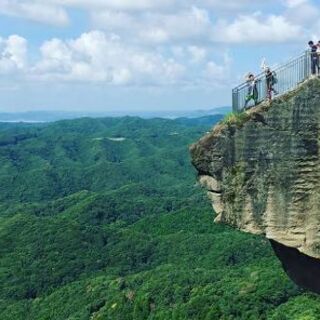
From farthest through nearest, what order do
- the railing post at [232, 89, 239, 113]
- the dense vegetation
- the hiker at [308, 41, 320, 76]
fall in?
the dense vegetation < the railing post at [232, 89, 239, 113] < the hiker at [308, 41, 320, 76]

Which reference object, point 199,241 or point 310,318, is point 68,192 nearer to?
point 199,241

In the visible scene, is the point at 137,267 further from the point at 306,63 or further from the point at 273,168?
the point at 306,63

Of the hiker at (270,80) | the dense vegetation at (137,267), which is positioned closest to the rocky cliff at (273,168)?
the hiker at (270,80)

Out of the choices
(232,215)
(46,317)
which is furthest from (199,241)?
(232,215)

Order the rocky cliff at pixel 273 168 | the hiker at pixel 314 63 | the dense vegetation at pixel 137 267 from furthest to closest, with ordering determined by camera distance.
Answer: the dense vegetation at pixel 137 267 → the hiker at pixel 314 63 → the rocky cliff at pixel 273 168

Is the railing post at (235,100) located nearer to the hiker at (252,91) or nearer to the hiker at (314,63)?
the hiker at (252,91)

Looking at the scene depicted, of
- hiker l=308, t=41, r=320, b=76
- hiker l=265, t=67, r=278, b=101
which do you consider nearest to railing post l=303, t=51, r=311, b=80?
hiker l=308, t=41, r=320, b=76

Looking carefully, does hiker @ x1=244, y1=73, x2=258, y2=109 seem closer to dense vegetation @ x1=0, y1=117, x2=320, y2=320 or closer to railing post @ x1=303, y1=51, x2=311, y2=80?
railing post @ x1=303, y1=51, x2=311, y2=80

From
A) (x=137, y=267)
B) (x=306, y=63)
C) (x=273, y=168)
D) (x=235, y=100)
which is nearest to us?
(x=273, y=168)

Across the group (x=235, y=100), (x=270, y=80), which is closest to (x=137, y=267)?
(x=235, y=100)
